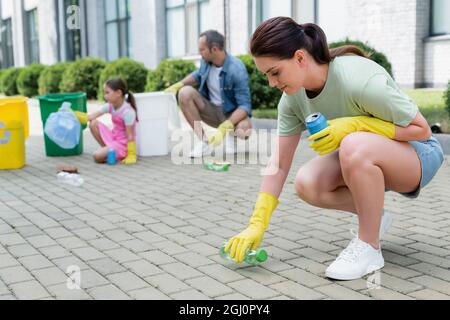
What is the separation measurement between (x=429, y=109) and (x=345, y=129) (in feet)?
18.8

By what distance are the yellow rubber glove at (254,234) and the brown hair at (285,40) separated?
2.46 ft

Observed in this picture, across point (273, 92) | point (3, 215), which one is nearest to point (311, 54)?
point (3, 215)

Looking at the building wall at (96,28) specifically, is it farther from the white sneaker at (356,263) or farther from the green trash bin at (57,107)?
the white sneaker at (356,263)

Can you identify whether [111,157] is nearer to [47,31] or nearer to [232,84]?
[232,84]

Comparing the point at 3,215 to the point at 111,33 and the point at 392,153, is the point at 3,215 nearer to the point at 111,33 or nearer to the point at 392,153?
the point at 392,153


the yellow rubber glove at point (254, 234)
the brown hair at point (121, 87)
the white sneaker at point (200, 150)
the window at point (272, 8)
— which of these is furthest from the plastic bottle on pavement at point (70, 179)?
the window at point (272, 8)

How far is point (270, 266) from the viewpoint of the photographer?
311cm

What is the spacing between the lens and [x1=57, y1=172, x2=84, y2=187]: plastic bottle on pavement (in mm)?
5473

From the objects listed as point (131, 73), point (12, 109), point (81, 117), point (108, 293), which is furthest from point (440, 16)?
point (108, 293)

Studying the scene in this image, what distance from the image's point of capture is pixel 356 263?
2871 millimetres

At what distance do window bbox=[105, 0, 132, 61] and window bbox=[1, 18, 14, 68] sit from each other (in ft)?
39.3
